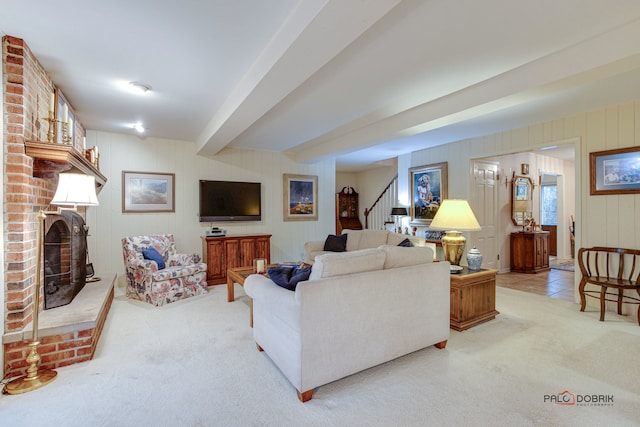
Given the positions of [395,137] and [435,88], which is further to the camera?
[395,137]

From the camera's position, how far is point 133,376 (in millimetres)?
2162

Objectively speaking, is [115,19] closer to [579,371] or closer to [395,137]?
[395,137]

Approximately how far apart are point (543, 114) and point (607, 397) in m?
3.20

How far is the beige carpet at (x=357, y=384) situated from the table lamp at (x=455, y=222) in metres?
0.82

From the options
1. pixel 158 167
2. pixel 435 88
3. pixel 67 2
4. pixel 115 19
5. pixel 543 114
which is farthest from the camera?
pixel 158 167

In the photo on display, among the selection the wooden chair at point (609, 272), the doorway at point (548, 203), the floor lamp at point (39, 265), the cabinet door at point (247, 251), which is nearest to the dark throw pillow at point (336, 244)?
the cabinet door at point (247, 251)

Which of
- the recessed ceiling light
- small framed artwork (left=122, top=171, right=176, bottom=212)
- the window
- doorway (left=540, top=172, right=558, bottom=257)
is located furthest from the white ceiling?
the window

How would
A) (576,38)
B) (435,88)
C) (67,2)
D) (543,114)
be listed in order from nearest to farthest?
(67,2) → (576,38) → (435,88) → (543,114)

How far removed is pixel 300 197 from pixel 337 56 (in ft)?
13.5

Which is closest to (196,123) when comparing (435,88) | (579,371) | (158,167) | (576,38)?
(158,167)

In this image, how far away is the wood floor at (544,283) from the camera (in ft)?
14.1

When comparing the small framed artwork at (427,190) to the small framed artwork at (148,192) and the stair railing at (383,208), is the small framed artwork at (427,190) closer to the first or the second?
the stair railing at (383,208)

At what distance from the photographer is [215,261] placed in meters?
4.93

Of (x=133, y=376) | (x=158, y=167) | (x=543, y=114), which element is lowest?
(x=133, y=376)
